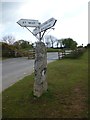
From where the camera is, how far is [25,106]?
8.82 meters

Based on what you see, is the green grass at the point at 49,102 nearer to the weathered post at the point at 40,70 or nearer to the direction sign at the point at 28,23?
the weathered post at the point at 40,70

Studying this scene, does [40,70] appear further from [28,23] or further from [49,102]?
[28,23]

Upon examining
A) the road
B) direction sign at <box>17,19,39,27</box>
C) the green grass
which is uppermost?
direction sign at <box>17,19,39,27</box>

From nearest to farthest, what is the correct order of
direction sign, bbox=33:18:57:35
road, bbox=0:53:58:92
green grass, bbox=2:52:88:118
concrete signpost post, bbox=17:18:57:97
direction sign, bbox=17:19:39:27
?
green grass, bbox=2:52:88:118 < direction sign, bbox=33:18:57:35 < concrete signpost post, bbox=17:18:57:97 < direction sign, bbox=17:19:39:27 < road, bbox=0:53:58:92

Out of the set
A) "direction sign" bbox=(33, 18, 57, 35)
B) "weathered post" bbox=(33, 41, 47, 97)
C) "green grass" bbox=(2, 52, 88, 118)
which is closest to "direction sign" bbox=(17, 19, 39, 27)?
"direction sign" bbox=(33, 18, 57, 35)

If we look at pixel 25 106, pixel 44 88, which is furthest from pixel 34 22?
pixel 25 106

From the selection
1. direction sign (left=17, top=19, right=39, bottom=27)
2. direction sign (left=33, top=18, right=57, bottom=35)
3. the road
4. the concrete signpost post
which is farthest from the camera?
the road

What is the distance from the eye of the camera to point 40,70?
9859mm

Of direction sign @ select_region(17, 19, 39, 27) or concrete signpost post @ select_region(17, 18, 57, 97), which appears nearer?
concrete signpost post @ select_region(17, 18, 57, 97)

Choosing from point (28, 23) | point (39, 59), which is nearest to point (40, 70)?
point (39, 59)

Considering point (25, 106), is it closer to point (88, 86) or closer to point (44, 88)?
point (44, 88)

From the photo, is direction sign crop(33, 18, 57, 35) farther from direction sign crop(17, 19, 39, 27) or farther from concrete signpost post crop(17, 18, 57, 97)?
direction sign crop(17, 19, 39, 27)

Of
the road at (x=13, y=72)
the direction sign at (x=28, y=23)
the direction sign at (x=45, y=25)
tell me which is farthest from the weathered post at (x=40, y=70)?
the road at (x=13, y=72)

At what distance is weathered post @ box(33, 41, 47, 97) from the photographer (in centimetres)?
976
